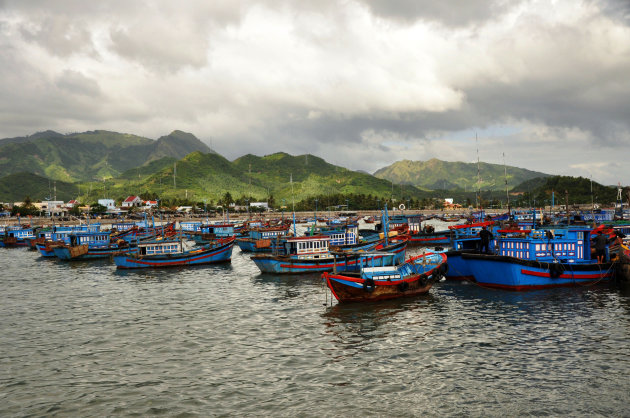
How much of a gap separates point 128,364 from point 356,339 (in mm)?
12883

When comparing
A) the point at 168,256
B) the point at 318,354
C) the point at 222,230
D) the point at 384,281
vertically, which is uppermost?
the point at 222,230

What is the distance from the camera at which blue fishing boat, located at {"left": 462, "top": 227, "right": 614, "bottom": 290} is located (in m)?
38.3

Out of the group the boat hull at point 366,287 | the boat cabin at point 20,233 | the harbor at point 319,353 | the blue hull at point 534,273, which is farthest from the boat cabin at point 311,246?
the boat cabin at point 20,233

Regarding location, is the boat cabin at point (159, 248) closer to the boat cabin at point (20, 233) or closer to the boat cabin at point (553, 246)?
the boat cabin at point (553, 246)

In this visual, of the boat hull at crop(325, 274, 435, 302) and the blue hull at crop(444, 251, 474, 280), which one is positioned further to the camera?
the blue hull at crop(444, 251, 474, 280)

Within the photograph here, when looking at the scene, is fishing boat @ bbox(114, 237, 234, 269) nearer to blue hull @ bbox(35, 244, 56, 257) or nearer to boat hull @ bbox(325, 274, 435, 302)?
blue hull @ bbox(35, 244, 56, 257)

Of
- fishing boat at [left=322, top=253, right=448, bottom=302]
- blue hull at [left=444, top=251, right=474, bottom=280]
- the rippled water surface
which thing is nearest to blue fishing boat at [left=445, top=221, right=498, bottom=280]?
blue hull at [left=444, top=251, right=474, bottom=280]

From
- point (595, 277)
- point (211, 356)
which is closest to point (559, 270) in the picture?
point (595, 277)

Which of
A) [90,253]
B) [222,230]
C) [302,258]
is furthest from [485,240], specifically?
[222,230]

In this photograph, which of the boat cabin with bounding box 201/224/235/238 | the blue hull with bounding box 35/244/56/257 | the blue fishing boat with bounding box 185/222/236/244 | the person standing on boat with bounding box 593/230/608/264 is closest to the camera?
the person standing on boat with bounding box 593/230/608/264

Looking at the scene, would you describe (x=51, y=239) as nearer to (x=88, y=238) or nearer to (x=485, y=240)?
(x=88, y=238)

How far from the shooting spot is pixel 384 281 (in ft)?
117

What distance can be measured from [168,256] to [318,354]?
4298 centimetres

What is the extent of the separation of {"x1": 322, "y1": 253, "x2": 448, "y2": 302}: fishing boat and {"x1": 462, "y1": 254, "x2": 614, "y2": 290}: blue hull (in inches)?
173
